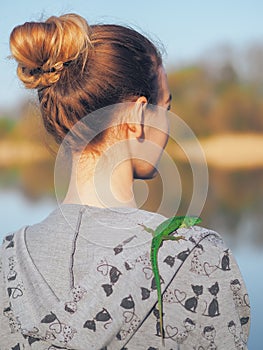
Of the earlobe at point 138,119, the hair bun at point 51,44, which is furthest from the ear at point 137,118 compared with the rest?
the hair bun at point 51,44

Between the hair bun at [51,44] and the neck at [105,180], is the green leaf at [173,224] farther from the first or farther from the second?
the hair bun at [51,44]

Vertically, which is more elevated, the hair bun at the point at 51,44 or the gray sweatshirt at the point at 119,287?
the hair bun at the point at 51,44

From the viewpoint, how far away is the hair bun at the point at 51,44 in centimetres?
110

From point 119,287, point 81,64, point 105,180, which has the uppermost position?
point 81,64

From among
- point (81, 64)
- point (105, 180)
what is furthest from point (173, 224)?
point (81, 64)

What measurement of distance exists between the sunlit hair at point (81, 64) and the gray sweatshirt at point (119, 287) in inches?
6.4

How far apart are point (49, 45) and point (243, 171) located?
16937mm

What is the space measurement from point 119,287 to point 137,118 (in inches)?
10.1

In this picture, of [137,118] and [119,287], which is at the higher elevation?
[137,118]

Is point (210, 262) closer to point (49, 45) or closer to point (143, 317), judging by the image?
point (143, 317)

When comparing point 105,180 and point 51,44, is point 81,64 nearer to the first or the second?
point 51,44

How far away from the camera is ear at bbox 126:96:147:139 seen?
3.59ft

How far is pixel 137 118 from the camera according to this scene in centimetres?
109

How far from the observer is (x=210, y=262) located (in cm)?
109
